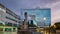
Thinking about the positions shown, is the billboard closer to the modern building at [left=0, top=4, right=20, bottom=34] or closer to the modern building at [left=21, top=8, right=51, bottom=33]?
the modern building at [left=21, top=8, right=51, bottom=33]

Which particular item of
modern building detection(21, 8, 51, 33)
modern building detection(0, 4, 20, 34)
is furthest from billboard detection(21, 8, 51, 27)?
modern building detection(0, 4, 20, 34)

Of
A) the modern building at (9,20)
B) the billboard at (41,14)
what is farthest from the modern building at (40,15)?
the modern building at (9,20)

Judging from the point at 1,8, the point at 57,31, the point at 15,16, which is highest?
the point at 1,8

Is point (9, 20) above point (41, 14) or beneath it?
beneath

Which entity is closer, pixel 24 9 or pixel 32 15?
pixel 24 9

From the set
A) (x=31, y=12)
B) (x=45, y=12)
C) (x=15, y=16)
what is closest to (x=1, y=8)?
(x=15, y=16)

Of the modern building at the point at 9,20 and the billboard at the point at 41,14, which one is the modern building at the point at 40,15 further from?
the modern building at the point at 9,20

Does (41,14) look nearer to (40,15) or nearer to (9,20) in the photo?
(40,15)

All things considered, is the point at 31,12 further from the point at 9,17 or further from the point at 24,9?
the point at 9,17

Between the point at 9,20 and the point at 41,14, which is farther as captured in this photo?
the point at 9,20

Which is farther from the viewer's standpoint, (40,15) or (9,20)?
(9,20)

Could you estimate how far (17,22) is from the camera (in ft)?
34.9

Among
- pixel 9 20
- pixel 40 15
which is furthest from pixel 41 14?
pixel 9 20

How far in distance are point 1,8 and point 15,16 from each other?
1.85 m
